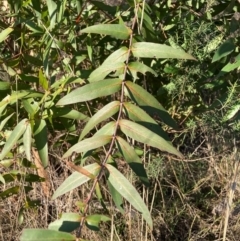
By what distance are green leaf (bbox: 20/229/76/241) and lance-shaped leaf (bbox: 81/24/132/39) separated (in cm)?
46

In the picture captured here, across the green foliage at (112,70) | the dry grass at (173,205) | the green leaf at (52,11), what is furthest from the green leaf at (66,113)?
the dry grass at (173,205)

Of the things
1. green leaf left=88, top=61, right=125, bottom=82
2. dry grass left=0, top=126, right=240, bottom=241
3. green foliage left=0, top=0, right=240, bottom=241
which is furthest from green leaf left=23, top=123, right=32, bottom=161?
dry grass left=0, top=126, right=240, bottom=241

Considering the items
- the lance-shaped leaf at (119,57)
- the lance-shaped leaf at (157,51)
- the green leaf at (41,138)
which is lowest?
the green leaf at (41,138)

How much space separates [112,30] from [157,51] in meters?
0.12

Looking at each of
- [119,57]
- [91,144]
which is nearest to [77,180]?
[91,144]

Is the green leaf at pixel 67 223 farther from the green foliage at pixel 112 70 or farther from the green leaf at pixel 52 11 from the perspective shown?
the green leaf at pixel 52 11

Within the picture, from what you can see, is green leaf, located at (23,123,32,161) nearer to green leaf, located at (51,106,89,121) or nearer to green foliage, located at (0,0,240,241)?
green foliage, located at (0,0,240,241)

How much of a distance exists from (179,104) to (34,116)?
20.5 inches

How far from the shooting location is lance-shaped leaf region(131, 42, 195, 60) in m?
1.09

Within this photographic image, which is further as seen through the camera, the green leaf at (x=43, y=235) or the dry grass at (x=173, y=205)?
the dry grass at (x=173, y=205)

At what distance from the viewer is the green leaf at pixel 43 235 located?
84 centimetres

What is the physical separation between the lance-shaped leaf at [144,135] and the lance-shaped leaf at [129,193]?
75mm

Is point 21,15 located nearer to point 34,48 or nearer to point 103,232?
point 34,48

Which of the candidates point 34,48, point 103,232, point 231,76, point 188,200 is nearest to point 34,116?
point 34,48
